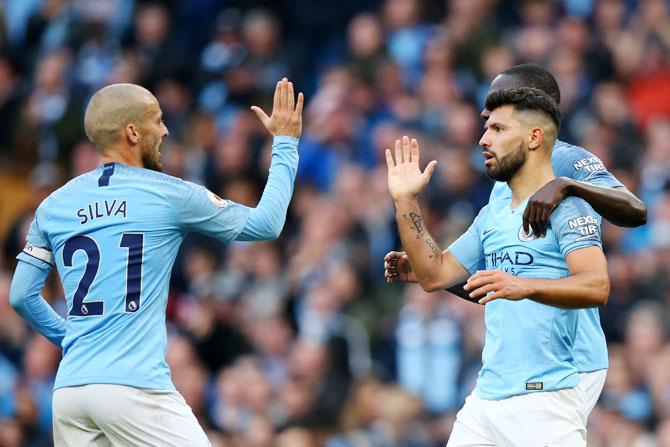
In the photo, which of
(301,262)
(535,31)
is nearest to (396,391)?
(301,262)

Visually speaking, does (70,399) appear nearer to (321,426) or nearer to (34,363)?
(321,426)

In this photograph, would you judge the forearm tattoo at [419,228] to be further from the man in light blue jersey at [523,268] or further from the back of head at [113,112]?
the back of head at [113,112]

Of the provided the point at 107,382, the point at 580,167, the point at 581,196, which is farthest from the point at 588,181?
the point at 107,382

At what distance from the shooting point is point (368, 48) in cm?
1412

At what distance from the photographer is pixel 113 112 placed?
639 cm

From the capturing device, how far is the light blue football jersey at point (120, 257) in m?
6.20

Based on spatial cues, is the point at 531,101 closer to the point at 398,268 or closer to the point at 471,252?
the point at 471,252

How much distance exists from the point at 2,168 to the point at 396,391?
21.3 feet

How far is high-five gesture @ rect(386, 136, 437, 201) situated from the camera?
6504mm

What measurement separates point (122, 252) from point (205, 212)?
442 mm

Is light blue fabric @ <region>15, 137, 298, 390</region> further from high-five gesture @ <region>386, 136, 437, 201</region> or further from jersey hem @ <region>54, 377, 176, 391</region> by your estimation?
high-five gesture @ <region>386, 136, 437, 201</region>

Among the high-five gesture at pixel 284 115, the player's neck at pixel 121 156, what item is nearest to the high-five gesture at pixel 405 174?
the high-five gesture at pixel 284 115

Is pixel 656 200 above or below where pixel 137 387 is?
above

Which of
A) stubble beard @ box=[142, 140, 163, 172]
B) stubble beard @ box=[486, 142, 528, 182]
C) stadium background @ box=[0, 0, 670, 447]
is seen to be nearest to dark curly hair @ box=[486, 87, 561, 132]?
stubble beard @ box=[486, 142, 528, 182]
